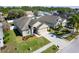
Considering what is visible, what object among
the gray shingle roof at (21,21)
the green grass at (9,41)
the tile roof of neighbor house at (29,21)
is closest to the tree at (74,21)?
the tile roof of neighbor house at (29,21)

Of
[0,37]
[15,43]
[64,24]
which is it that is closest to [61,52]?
[64,24]

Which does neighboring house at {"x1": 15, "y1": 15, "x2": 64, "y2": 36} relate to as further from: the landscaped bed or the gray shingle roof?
the landscaped bed

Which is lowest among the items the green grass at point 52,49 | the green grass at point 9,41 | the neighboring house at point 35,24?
the green grass at point 52,49

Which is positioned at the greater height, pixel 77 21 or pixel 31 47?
pixel 77 21

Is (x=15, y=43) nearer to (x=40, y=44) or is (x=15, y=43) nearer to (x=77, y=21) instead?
(x=40, y=44)

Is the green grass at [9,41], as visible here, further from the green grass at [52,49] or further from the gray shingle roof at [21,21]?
the green grass at [52,49]

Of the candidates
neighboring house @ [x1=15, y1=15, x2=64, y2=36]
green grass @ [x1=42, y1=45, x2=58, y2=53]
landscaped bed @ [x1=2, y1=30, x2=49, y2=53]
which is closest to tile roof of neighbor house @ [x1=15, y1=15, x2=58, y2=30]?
neighboring house @ [x1=15, y1=15, x2=64, y2=36]
